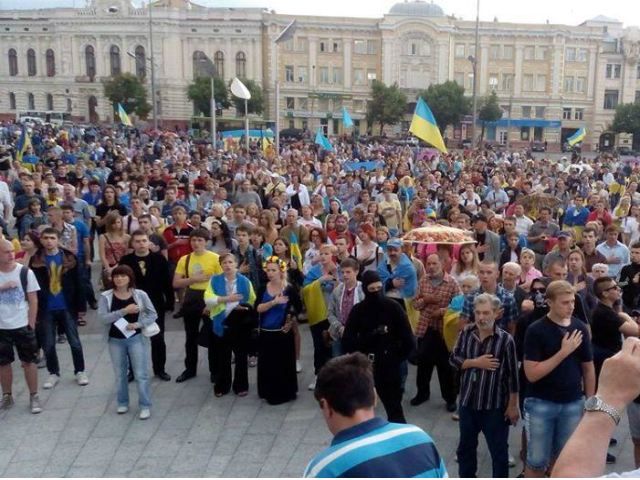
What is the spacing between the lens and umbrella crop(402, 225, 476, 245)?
726 centimetres

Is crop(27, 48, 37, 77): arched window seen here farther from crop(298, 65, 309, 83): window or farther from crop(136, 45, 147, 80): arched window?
crop(298, 65, 309, 83): window

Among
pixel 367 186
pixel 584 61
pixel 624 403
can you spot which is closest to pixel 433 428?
pixel 624 403

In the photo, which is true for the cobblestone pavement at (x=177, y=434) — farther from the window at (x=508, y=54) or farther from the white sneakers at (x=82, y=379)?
the window at (x=508, y=54)

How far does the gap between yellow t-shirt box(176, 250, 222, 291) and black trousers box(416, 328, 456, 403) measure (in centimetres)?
221

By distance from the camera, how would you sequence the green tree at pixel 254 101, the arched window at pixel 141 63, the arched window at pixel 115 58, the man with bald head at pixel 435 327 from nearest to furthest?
the man with bald head at pixel 435 327, the green tree at pixel 254 101, the arched window at pixel 141 63, the arched window at pixel 115 58

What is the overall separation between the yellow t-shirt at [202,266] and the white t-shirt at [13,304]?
152 centimetres

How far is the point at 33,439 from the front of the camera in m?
5.46

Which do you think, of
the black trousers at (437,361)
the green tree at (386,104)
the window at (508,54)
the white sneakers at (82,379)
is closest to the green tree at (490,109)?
the green tree at (386,104)

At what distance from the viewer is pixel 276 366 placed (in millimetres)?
6148

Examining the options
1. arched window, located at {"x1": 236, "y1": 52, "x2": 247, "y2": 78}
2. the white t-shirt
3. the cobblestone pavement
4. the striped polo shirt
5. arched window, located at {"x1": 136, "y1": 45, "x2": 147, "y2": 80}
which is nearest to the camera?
the striped polo shirt

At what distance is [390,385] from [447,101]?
180 feet

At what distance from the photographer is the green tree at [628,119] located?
187 feet

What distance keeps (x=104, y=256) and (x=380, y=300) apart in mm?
4010

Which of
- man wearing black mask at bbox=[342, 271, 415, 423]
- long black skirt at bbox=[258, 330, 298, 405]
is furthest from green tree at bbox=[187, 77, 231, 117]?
man wearing black mask at bbox=[342, 271, 415, 423]
